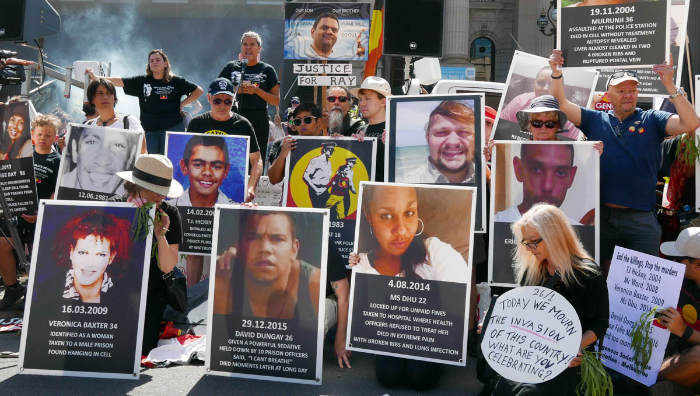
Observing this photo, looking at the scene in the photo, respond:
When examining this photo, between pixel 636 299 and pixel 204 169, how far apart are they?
385 centimetres

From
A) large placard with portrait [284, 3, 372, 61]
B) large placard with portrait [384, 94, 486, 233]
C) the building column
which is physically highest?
the building column

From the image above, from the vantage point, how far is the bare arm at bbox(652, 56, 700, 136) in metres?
5.40

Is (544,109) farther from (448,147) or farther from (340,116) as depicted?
(340,116)

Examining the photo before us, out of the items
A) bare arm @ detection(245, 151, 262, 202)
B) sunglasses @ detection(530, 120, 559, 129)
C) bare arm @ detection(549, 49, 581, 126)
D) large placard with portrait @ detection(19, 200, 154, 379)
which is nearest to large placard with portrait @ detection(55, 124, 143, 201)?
bare arm @ detection(245, 151, 262, 202)

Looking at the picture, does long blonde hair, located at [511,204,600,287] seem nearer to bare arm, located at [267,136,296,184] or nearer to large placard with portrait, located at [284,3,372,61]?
bare arm, located at [267,136,296,184]

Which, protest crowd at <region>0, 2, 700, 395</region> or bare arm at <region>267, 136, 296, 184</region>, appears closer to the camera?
protest crowd at <region>0, 2, 700, 395</region>

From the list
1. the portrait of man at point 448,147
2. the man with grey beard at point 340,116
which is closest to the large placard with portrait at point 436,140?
the portrait of man at point 448,147

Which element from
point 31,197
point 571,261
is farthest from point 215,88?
point 571,261

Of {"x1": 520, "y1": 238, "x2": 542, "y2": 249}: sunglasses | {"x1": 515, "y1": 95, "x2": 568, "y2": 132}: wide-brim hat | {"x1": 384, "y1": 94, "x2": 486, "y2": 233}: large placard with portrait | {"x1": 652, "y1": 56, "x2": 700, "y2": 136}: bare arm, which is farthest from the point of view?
{"x1": 384, "y1": 94, "x2": 486, "y2": 233}: large placard with portrait

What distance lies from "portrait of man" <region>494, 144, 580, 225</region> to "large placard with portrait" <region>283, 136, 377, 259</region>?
128 centimetres

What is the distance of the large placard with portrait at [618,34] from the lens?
6191 mm

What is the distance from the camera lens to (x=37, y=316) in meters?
5.08

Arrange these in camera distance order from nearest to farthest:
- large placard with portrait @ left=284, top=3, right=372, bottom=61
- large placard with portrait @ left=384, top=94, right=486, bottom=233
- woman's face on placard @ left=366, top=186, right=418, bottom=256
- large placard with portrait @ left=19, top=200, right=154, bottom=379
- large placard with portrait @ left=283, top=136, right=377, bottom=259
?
large placard with portrait @ left=19, top=200, right=154, bottom=379 < woman's face on placard @ left=366, top=186, right=418, bottom=256 < large placard with portrait @ left=384, top=94, right=486, bottom=233 < large placard with portrait @ left=283, top=136, right=377, bottom=259 < large placard with portrait @ left=284, top=3, right=372, bottom=61

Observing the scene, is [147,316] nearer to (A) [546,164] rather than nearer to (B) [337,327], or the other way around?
(B) [337,327]
